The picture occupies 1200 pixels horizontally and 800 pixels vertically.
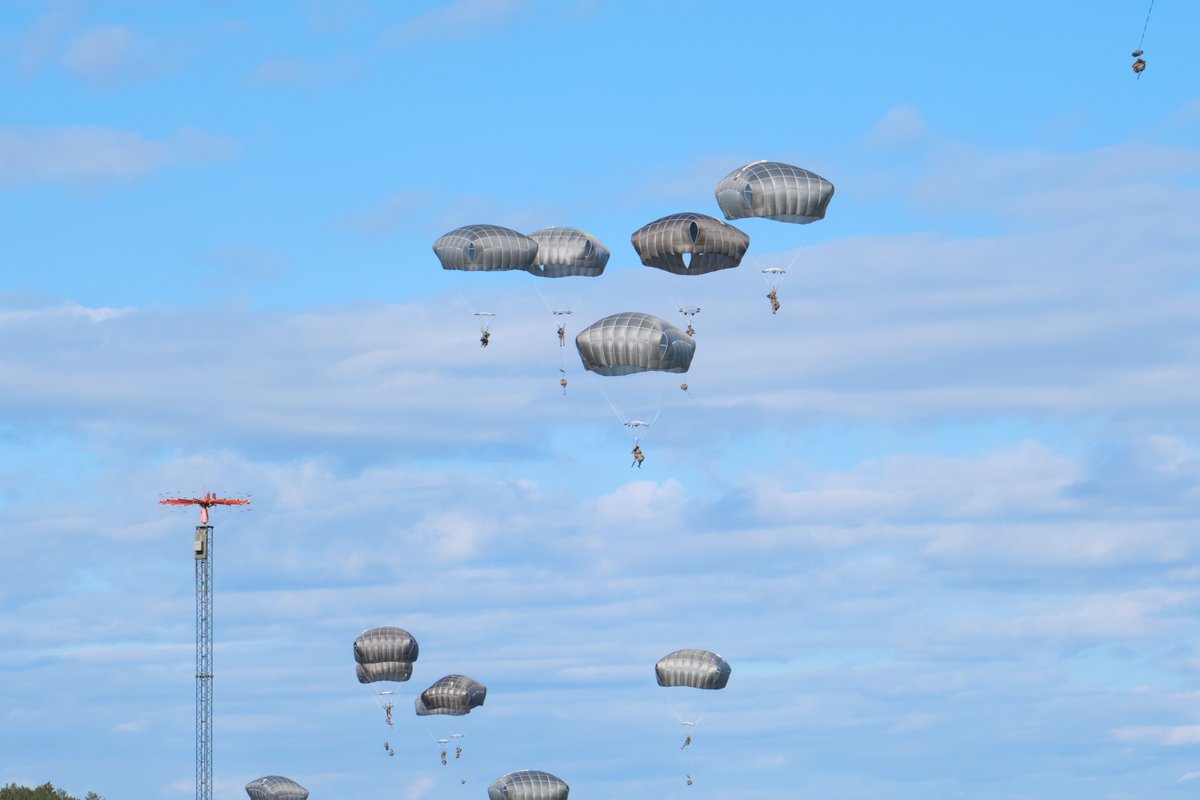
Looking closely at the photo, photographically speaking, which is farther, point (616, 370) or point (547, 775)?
point (547, 775)

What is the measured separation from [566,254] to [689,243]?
41.1 feet

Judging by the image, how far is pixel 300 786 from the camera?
7800 inches

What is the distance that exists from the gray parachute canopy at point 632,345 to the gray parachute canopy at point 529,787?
42805mm

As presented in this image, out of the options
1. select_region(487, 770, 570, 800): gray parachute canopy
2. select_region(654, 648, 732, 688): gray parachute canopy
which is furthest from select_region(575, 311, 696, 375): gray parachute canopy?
select_region(487, 770, 570, 800): gray parachute canopy

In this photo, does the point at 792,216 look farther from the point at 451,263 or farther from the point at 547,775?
the point at 547,775

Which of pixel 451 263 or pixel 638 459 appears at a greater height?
pixel 451 263

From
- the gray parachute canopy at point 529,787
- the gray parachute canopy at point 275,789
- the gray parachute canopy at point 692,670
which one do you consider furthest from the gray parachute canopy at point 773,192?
the gray parachute canopy at point 275,789

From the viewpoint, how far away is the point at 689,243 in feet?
446

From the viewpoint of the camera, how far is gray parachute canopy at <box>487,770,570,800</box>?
166 m

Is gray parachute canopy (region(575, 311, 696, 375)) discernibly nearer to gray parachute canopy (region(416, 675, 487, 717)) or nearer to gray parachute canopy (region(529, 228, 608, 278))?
gray parachute canopy (region(529, 228, 608, 278))

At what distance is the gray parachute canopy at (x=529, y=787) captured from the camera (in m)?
166

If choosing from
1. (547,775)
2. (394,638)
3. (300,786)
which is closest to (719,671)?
(547,775)

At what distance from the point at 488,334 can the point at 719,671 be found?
29989mm

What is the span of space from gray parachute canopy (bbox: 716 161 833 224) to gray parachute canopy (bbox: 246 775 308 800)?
83.5 meters
